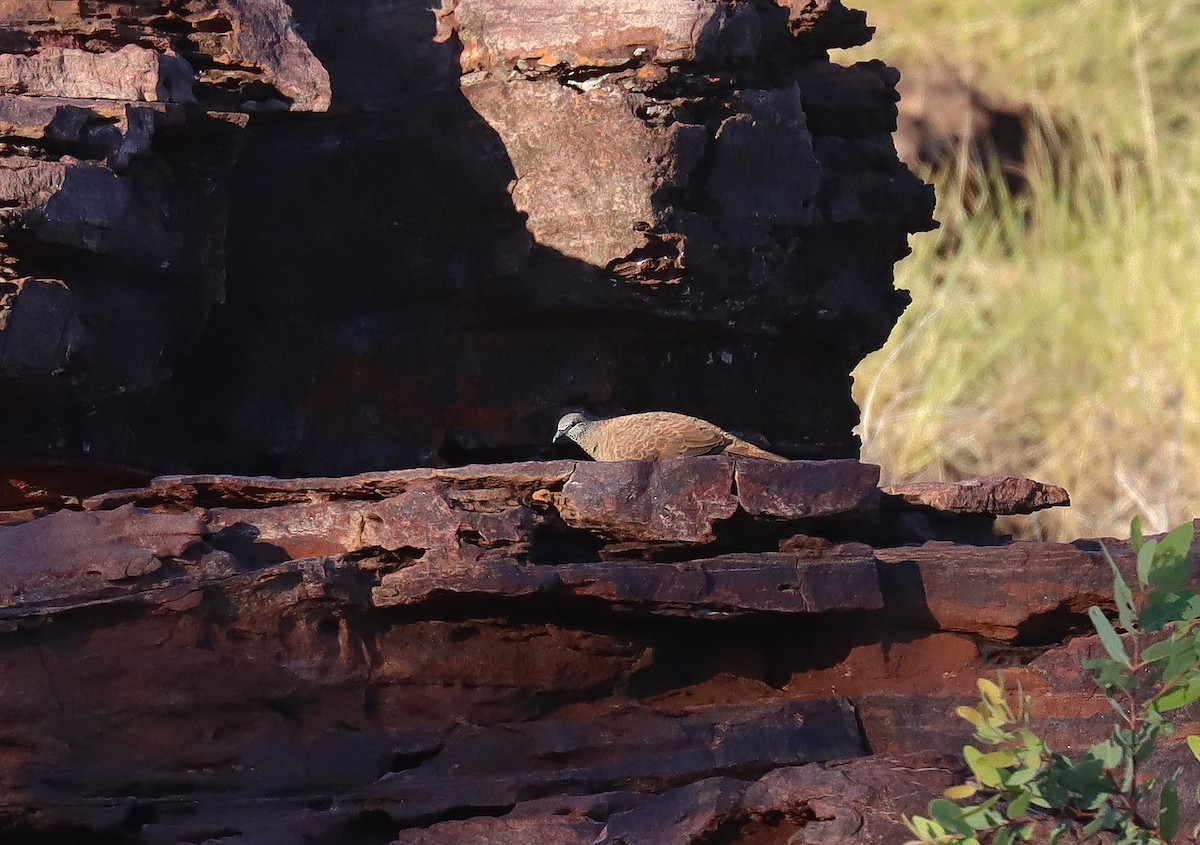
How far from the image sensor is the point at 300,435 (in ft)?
13.6

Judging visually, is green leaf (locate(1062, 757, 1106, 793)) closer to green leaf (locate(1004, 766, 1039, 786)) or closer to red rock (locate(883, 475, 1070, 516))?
green leaf (locate(1004, 766, 1039, 786))

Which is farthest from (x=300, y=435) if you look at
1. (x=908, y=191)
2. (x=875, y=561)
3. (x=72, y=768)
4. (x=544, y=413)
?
(x=908, y=191)

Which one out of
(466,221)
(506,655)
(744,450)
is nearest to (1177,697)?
Result: (506,655)

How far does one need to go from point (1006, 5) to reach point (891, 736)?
31.3ft

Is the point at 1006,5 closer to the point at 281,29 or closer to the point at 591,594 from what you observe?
the point at 281,29

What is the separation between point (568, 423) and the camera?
422 centimetres

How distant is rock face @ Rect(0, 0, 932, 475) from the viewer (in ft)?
12.6

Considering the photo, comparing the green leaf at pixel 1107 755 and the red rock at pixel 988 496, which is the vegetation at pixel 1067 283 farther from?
the green leaf at pixel 1107 755

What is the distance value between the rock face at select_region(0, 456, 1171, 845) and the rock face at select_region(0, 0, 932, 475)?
2.44ft

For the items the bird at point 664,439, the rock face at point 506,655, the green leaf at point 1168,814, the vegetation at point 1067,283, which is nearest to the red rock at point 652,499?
the rock face at point 506,655

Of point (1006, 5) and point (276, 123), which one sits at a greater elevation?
point (1006, 5)

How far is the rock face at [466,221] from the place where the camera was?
12.6 ft

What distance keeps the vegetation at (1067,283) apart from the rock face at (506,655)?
14.8 ft

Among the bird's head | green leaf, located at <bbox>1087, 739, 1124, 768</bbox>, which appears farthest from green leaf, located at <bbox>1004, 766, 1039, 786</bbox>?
the bird's head
